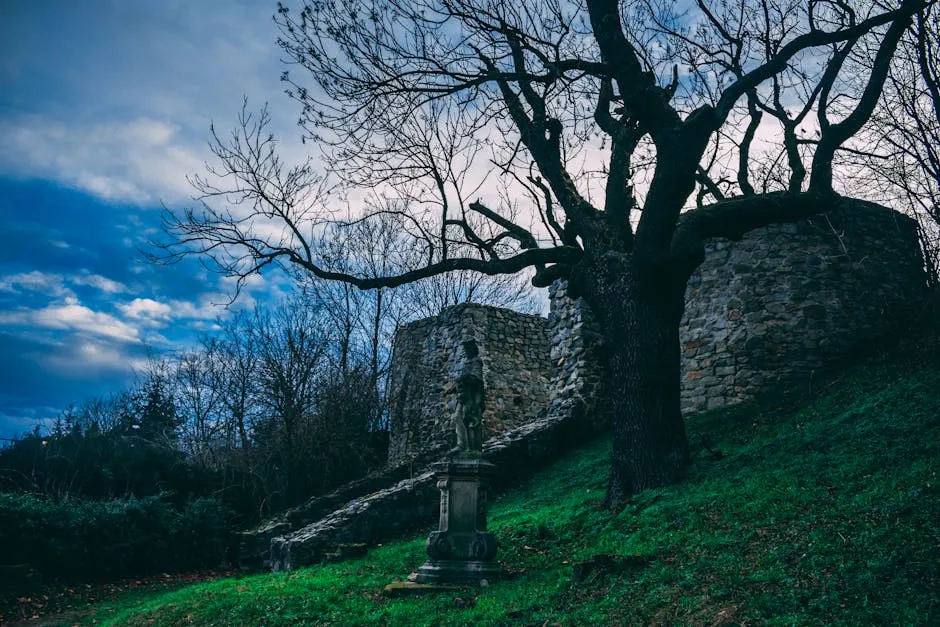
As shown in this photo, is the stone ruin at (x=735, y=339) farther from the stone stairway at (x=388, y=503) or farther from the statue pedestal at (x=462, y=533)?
the statue pedestal at (x=462, y=533)

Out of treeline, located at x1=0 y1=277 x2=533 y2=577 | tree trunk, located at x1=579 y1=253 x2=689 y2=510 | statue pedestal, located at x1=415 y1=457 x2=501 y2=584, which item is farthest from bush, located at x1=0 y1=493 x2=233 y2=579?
tree trunk, located at x1=579 y1=253 x2=689 y2=510

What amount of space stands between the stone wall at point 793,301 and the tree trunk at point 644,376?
4.48 metres

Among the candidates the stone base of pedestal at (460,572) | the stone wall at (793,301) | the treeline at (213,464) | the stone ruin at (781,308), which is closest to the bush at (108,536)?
the treeline at (213,464)

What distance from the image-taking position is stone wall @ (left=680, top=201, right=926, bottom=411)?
1219 cm

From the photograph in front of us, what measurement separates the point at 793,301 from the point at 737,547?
7.80 m

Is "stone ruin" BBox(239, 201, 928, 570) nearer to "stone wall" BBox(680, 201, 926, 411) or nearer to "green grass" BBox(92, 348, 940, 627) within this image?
"stone wall" BBox(680, 201, 926, 411)

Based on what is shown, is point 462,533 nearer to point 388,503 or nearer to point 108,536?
point 388,503

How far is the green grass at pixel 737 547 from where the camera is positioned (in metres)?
4.61

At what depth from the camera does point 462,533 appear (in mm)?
7746

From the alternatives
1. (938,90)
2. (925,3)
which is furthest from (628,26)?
(938,90)

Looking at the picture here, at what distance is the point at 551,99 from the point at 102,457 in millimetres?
12761

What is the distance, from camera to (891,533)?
499 centimetres

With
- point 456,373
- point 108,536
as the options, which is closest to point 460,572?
point 108,536

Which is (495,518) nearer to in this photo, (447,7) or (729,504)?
(729,504)
